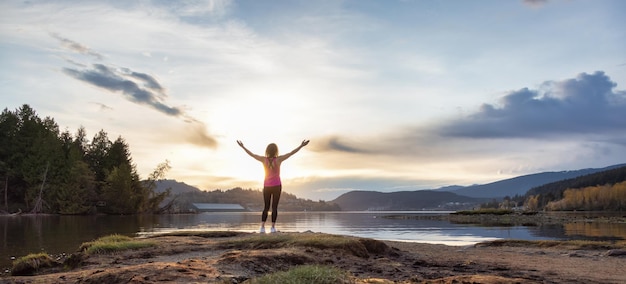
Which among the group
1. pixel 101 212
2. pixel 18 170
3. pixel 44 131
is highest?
pixel 44 131

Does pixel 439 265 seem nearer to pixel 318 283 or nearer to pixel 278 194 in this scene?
pixel 318 283

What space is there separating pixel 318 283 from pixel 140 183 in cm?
10634

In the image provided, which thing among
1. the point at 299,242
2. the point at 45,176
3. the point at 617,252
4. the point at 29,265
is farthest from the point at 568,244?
the point at 45,176

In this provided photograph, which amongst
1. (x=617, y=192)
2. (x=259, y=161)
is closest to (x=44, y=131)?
(x=259, y=161)

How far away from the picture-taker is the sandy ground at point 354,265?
7191mm

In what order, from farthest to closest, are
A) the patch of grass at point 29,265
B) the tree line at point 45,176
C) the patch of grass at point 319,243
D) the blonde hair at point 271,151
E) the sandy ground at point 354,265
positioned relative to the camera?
1. the tree line at point 45,176
2. the blonde hair at point 271,151
3. the patch of grass at point 319,243
4. the patch of grass at point 29,265
5. the sandy ground at point 354,265

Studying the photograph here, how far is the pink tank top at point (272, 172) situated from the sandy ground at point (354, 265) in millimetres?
3308

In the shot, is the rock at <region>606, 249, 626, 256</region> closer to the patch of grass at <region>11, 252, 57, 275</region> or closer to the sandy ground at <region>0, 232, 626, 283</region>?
the sandy ground at <region>0, 232, 626, 283</region>

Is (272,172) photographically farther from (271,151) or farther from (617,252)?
(617,252)

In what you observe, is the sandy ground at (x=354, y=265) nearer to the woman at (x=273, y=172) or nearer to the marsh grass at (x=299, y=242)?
the marsh grass at (x=299, y=242)

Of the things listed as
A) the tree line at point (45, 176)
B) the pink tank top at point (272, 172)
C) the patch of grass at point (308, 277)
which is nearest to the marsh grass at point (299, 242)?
the pink tank top at point (272, 172)

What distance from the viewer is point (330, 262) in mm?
9781

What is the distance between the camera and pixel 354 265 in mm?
9578

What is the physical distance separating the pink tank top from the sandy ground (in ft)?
10.9
